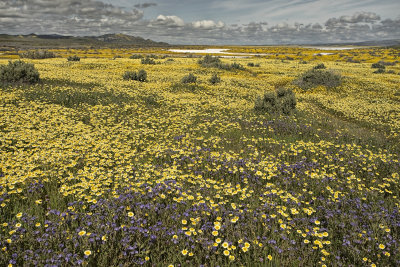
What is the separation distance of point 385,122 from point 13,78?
25739 millimetres

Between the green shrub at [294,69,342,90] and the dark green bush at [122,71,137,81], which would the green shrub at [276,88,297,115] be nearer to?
the green shrub at [294,69,342,90]

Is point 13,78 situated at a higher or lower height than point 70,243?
higher

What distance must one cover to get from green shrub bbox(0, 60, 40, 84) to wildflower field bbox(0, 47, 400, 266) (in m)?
4.10

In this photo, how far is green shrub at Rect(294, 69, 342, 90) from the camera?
85.9 feet

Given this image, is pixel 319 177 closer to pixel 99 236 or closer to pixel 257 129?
pixel 257 129

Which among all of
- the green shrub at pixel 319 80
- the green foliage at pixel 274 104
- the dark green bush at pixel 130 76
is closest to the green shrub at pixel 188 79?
the dark green bush at pixel 130 76

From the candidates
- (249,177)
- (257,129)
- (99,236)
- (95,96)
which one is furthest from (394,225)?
(95,96)

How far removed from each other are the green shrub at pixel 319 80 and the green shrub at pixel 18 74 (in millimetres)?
25868

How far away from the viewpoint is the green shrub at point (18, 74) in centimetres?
1741

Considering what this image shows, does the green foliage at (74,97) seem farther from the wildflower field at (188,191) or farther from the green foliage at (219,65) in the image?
the green foliage at (219,65)

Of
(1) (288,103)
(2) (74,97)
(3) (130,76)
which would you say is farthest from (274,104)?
(3) (130,76)

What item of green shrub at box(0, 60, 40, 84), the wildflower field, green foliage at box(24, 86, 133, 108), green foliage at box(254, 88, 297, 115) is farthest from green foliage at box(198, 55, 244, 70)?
green shrub at box(0, 60, 40, 84)

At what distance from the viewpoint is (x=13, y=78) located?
1742 cm

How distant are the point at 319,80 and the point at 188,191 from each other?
26579mm
